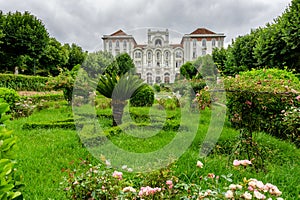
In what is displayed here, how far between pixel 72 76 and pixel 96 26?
19.0ft

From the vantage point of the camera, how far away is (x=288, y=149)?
3.85 metres

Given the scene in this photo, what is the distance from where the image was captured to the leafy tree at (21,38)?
1541 cm

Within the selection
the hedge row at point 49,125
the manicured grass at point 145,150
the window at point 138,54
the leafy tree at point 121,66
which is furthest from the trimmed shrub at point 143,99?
the window at point 138,54

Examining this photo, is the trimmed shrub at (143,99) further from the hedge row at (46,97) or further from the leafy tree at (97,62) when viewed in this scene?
the hedge row at (46,97)

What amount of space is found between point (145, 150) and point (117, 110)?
190 cm

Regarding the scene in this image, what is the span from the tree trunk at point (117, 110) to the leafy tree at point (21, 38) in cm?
1265

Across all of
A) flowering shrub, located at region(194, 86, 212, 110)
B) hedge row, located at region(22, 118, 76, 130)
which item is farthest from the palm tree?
flowering shrub, located at region(194, 86, 212, 110)

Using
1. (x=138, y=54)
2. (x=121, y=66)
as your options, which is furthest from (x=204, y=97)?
(x=121, y=66)

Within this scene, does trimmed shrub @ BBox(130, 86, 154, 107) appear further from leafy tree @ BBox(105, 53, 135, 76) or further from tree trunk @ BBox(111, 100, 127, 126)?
leafy tree @ BBox(105, 53, 135, 76)

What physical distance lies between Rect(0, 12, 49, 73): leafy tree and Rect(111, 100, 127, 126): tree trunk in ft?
41.5

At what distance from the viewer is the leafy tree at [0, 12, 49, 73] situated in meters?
15.4

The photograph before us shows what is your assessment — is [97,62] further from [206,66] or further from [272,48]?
[272,48]

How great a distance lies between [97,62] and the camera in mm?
4020

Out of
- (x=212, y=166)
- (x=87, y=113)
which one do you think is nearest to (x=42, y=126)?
(x=87, y=113)
